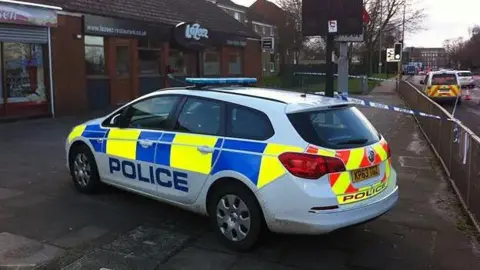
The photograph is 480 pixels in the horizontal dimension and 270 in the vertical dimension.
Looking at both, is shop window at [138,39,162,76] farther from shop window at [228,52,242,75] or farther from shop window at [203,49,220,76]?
shop window at [228,52,242,75]

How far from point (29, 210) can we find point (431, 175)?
603cm

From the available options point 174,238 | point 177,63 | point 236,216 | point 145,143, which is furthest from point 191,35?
point 236,216

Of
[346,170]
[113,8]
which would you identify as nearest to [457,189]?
[346,170]

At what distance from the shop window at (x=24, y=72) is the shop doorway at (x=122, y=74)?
3113mm

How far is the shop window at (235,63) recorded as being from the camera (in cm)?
2540

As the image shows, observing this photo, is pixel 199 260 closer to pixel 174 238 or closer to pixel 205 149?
pixel 174 238

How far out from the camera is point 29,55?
14477 mm

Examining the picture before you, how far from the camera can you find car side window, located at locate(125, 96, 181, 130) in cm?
539

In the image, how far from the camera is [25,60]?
14.4 m

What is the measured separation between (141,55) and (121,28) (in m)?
1.81

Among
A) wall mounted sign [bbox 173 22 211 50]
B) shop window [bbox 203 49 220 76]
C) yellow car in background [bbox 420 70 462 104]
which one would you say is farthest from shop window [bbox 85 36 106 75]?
yellow car in background [bbox 420 70 462 104]

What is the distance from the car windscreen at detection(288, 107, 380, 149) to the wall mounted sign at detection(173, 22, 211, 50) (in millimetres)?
16222

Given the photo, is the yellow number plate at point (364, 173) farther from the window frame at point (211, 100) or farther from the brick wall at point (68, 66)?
the brick wall at point (68, 66)

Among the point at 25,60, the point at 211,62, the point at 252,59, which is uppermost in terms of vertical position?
the point at 252,59
